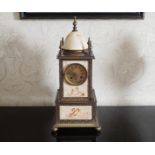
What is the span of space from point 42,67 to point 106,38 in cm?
23

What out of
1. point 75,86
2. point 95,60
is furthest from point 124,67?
point 75,86

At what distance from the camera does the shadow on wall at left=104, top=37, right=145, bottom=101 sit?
94 cm

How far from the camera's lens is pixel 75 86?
0.77 m

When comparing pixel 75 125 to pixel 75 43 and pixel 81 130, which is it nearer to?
pixel 81 130

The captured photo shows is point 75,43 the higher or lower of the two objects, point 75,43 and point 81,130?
the higher

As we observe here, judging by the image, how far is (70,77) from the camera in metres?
0.76

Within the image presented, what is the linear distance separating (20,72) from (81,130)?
31 cm

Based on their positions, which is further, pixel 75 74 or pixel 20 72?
pixel 20 72

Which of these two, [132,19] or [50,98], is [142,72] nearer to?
[132,19]

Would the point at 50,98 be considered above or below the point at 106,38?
below

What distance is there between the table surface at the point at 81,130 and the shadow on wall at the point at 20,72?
0.04 meters

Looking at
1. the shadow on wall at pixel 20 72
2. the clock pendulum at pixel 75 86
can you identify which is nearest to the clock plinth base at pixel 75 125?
the clock pendulum at pixel 75 86

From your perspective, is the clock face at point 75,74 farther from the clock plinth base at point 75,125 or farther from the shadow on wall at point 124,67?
the shadow on wall at point 124,67
